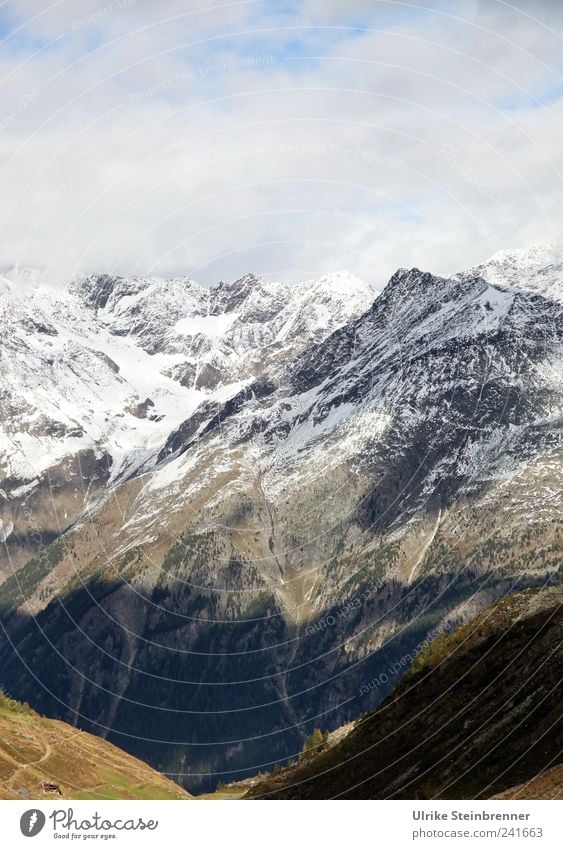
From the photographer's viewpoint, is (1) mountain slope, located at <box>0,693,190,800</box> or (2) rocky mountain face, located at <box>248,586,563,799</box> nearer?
(2) rocky mountain face, located at <box>248,586,563,799</box>

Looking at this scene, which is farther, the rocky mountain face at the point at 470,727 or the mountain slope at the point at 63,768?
the mountain slope at the point at 63,768

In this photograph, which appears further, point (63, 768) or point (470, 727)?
point (63, 768)
